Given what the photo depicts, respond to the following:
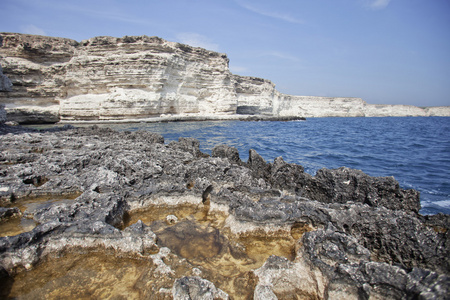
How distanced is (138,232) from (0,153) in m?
6.25

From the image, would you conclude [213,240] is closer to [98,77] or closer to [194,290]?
[194,290]

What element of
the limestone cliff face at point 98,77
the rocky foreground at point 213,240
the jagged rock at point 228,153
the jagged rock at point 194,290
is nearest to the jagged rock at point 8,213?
the rocky foreground at point 213,240

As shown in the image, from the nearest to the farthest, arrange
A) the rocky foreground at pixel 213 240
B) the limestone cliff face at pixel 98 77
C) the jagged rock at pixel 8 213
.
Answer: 1. the rocky foreground at pixel 213 240
2. the jagged rock at pixel 8 213
3. the limestone cliff face at pixel 98 77

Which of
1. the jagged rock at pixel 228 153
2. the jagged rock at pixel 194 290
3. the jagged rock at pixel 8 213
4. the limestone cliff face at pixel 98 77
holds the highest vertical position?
the limestone cliff face at pixel 98 77

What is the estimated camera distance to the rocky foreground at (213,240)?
213 cm

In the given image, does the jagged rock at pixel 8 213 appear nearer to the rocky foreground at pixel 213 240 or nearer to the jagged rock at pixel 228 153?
the rocky foreground at pixel 213 240

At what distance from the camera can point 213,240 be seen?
3084 mm

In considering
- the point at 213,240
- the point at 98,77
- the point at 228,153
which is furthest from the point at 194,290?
the point at 98,77

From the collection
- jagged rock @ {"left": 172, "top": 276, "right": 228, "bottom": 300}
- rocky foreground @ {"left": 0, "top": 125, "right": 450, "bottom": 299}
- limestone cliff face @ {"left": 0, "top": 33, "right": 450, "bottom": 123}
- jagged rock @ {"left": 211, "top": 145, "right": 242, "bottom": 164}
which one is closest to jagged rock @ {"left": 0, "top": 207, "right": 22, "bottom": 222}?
rocky foreground @ {"left": 0, "top": 125, "right": 450, "bottom": 299}

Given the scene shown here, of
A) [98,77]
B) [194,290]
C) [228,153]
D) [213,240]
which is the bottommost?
[213,240]

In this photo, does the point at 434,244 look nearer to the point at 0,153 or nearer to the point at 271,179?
the point at 271,179

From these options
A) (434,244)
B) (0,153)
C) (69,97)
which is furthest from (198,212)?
(69,97)

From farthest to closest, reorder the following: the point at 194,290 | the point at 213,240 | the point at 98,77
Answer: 1. the point at 98,77
2. the point at 213,240
3. the point at 194,290

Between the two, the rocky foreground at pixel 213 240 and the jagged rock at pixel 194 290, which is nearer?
the jagged rock at pixel 194 290
